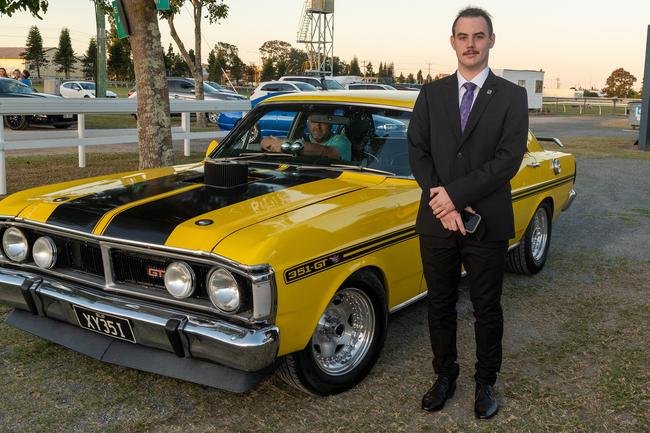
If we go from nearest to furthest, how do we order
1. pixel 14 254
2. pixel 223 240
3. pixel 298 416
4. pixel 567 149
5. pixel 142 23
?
pixel 223 240 < pixel 298 416 < pixel 14 254 < pixel 142 23 < pixel 567 149

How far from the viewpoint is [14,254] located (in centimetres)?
357

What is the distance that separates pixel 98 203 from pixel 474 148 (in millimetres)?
1941

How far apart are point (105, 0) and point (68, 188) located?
9.34 metres

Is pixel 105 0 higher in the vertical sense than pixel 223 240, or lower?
higher

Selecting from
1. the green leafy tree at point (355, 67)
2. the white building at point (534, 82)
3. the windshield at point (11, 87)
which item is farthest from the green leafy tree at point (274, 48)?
the windshield at point (11, 87)

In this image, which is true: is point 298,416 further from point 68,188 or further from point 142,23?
point 142,23

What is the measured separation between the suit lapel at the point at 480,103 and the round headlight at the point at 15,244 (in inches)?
91.7

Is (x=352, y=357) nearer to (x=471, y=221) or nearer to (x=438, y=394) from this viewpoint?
(x=438, y=394)

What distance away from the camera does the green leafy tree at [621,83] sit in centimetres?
6906

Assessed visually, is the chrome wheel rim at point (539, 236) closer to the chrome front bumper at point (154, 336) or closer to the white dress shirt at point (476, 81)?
the white dress shirt at point (476, 81)

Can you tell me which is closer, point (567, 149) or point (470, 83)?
point (470, 83)

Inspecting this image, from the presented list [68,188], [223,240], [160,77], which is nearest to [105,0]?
[160,77]

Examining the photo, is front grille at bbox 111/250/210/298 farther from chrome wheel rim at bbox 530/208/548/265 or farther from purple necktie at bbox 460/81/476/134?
chrome wheel rim at bbox 530/208/548/265

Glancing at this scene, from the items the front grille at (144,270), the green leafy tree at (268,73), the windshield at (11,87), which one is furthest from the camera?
the green leafy tree at (268,73)
